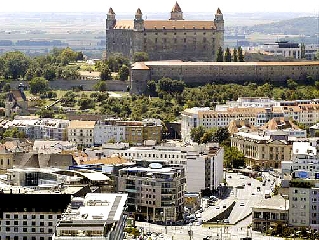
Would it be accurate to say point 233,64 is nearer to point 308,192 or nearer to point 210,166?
point 210,166

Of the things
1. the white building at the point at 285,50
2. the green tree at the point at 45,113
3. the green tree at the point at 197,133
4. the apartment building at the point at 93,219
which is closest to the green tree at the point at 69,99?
the green tree at the point at 45,113

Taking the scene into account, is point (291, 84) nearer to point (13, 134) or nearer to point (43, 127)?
point (43, 127)

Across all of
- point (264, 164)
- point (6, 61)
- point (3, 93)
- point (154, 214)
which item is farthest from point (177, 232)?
point (6, 61)

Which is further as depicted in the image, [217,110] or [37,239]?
[217,110]

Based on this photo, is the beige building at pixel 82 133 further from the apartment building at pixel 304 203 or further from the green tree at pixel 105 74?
the apartment building at pixel 304 203

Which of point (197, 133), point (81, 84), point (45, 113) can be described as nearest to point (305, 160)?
point (197, 133)
